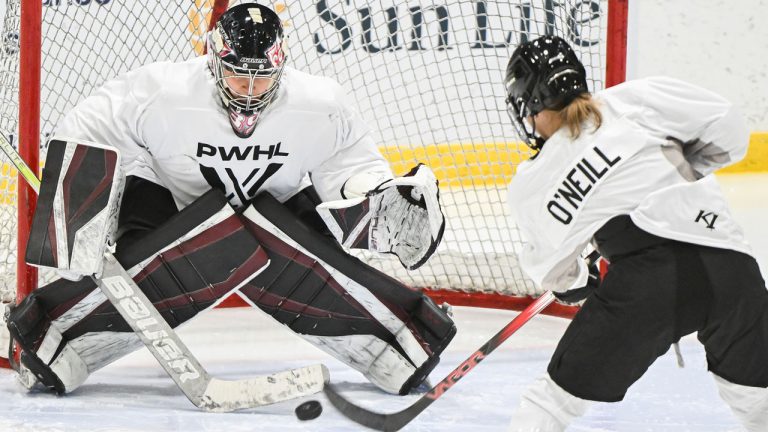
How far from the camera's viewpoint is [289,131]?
2.42 meters

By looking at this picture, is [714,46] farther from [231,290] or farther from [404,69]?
[231,290]

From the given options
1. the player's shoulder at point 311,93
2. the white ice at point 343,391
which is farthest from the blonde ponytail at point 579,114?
the player's shoulder at point 311,93

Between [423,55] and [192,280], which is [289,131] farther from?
[423,55]

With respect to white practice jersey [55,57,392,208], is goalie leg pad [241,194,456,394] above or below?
below

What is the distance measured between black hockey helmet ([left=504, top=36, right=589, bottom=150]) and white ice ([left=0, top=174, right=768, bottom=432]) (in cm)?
73

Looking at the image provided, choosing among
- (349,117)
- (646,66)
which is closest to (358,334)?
(349,117)

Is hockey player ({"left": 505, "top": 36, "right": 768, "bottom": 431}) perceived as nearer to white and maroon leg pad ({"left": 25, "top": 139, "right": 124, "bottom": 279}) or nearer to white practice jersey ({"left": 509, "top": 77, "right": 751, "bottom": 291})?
white practice jersey ({"left": 509, "top": 77, "right": 751, "bottom": 291})

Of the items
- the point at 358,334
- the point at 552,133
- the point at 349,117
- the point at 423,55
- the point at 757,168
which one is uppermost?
the point at 552,133

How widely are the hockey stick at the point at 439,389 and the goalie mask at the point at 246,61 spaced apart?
0.69 m

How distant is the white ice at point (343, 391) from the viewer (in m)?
2.21

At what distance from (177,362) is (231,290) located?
0.21 meters

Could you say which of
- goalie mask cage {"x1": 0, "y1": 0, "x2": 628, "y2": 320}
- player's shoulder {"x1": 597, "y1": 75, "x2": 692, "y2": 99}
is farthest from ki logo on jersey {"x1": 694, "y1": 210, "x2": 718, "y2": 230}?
goalie mask cage {"x1": 0, "y1": 0, "x2": 628, "y2": 320}

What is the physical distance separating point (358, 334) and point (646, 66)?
286 cm

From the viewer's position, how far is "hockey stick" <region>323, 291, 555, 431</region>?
6.87 ft
